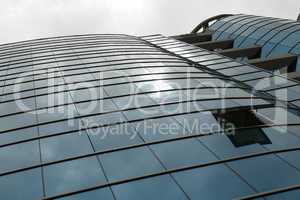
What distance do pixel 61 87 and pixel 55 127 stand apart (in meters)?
5.24

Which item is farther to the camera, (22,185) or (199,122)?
(199,122)

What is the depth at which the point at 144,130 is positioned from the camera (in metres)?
16.4

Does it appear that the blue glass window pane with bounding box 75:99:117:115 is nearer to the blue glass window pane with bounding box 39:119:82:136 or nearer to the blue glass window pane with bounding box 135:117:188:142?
the blue glass window pane with bounding box 39:119:82:136

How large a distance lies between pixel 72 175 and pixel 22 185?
144 centimetres

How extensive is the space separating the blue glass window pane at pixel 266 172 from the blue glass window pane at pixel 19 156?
20.8 feet

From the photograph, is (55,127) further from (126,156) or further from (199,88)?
(199,88)

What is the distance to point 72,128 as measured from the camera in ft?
55.3

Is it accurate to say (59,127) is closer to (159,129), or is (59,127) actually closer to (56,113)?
(56,113)

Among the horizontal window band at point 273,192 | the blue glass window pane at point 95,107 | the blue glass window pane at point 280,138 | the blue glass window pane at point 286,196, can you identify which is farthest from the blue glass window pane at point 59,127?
the blue glass window pane at point 286,196

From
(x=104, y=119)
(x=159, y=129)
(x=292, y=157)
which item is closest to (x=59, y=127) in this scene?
(x=104, y=119)

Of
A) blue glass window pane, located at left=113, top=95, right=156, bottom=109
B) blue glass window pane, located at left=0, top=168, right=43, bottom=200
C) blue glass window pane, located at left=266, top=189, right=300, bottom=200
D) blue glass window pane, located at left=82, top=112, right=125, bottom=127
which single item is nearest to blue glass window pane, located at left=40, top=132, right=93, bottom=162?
blue glass window pane, located at left=82, top=112, right=125, bottom=127

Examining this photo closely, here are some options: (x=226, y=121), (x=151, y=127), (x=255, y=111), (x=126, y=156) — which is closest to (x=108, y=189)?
(x=126, y=156)

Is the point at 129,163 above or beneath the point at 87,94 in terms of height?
beneath

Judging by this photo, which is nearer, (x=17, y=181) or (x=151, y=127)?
(x=17, y=181)
